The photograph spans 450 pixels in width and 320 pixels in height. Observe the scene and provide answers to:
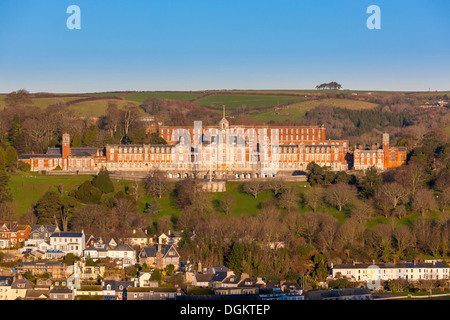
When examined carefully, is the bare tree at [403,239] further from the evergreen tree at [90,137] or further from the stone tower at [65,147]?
the evergreen tree at [90,137]

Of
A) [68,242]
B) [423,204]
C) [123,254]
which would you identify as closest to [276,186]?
[423,204]

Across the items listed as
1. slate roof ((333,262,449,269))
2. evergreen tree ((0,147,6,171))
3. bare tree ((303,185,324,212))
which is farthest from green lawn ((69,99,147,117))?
slate roof ((333,262,449,269))

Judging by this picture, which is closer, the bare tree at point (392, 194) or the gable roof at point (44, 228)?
the gable roof at point (44, 228)

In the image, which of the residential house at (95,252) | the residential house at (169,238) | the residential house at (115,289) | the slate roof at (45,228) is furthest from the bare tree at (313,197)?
the residential house at (115,289)

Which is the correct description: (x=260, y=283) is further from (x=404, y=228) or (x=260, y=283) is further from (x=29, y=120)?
(x=29, y=120)

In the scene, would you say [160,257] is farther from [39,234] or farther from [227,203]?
[227,203]
